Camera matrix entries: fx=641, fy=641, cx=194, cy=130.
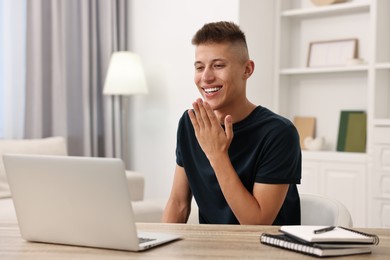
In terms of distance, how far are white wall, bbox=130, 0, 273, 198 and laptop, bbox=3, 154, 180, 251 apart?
10.5ft

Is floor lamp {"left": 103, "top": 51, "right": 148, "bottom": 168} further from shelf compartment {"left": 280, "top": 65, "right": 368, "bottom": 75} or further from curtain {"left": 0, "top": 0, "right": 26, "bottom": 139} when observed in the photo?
shelf compartment {"left": 280, "top": 65, "right": 368, "bottom": 75}

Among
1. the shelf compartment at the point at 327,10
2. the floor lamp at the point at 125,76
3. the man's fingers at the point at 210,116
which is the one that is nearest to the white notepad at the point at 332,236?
the man's fingers at the point at 210,116

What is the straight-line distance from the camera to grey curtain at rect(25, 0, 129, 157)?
4688 mm

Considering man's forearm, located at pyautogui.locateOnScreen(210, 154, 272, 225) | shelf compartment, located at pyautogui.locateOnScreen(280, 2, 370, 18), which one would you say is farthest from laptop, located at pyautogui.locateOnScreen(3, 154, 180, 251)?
shelf compartment, located at pyautogui.locateOnScreen(280, 2, 370, 18)

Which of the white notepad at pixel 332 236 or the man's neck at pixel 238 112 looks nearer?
the white notepad at pixel 332 236

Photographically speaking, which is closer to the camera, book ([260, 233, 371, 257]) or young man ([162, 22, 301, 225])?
book ([260, 233, 371, 257])

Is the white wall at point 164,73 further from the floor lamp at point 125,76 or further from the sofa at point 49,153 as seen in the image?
the sofa at point 49,153

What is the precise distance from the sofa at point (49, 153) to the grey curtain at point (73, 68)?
44 cm

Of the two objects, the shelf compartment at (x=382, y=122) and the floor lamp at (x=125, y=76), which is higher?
the floor lamp at (x=125, y=76)

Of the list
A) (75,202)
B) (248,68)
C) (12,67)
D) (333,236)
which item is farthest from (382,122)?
(75,202)

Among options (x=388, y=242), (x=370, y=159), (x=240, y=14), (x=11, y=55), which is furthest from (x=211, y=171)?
(x=11, y=55)

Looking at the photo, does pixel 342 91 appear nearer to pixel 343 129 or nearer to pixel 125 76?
pixel 343 129

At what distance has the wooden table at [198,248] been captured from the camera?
134 cm

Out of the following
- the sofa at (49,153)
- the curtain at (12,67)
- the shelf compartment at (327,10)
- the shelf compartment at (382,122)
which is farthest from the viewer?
the curtain at (12,67)
